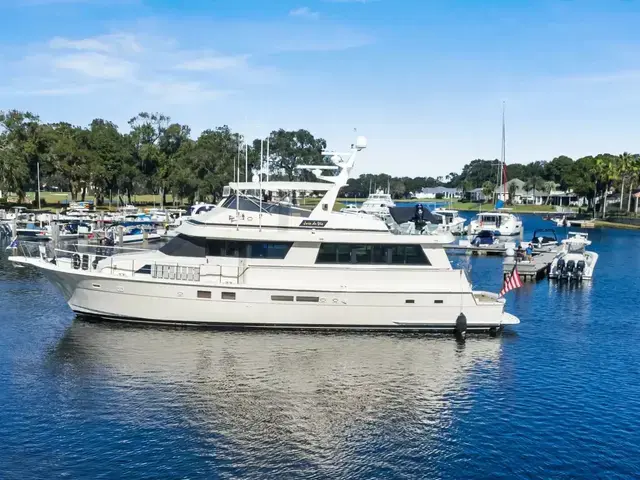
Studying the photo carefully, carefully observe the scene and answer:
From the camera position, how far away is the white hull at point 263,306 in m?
22.5

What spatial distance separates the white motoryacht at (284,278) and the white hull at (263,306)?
0.13 feet

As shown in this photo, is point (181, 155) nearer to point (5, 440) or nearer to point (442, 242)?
point (442, 242)

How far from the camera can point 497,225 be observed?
236ft

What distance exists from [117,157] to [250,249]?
2862 inches

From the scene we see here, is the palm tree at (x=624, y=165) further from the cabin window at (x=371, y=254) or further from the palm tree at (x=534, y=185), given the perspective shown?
the cabin window at (x=371, y=254)

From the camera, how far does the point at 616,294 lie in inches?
1409

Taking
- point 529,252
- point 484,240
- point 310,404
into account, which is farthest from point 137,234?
point 310,404

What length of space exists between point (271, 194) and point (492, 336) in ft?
39.0

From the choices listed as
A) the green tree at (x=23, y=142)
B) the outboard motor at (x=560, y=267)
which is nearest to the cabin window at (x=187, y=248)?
the outboard motor at (x=560, y=267)

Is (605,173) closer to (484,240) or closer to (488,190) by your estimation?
(488,190)

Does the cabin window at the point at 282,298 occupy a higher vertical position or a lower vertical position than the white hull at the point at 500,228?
lower

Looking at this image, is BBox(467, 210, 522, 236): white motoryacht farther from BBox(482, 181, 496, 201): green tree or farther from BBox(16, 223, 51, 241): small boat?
BBox(482, 181, 496, 201): green tree

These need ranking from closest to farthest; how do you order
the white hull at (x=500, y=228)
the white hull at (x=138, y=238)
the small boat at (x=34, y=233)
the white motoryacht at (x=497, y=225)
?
1. the white hull at (x=138, y=238)
2. the small boat at (x=34, y=233)
3. the white hull at (x=500, y=228)
4. the white motoryacht at (x=497, y=225)

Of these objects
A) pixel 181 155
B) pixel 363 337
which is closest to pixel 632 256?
pixel 363 337
